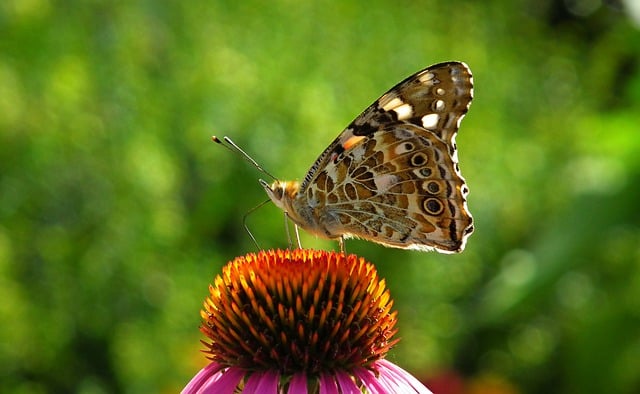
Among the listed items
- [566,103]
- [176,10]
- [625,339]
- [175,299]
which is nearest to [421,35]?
[566,103]

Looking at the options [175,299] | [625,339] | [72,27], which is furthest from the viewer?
[72,27]

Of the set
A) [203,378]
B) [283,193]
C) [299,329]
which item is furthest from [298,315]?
[283,193]

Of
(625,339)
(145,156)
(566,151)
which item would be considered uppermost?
(566,151)

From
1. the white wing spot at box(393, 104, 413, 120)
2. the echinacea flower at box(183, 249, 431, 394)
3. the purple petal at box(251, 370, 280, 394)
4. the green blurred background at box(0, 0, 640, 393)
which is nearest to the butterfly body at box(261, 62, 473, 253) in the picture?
the white wing spot at box(393, 104, 413, 120)

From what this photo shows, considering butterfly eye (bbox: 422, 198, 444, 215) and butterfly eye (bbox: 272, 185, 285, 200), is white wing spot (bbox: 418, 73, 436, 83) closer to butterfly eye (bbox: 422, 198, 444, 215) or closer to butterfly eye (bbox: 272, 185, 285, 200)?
butterfly eye (bbox: 422, 198, 444, 215)

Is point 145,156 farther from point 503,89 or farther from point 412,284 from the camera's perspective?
point 503,89

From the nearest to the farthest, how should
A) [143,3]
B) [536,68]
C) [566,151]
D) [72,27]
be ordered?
[72,27] → [143,3] → [566,151] → [536,68]

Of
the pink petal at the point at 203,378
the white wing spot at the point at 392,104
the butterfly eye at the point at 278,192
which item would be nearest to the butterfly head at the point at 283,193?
the butterfly eye at the point at 278,192

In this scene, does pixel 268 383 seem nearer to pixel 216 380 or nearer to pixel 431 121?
pixel 216 380
